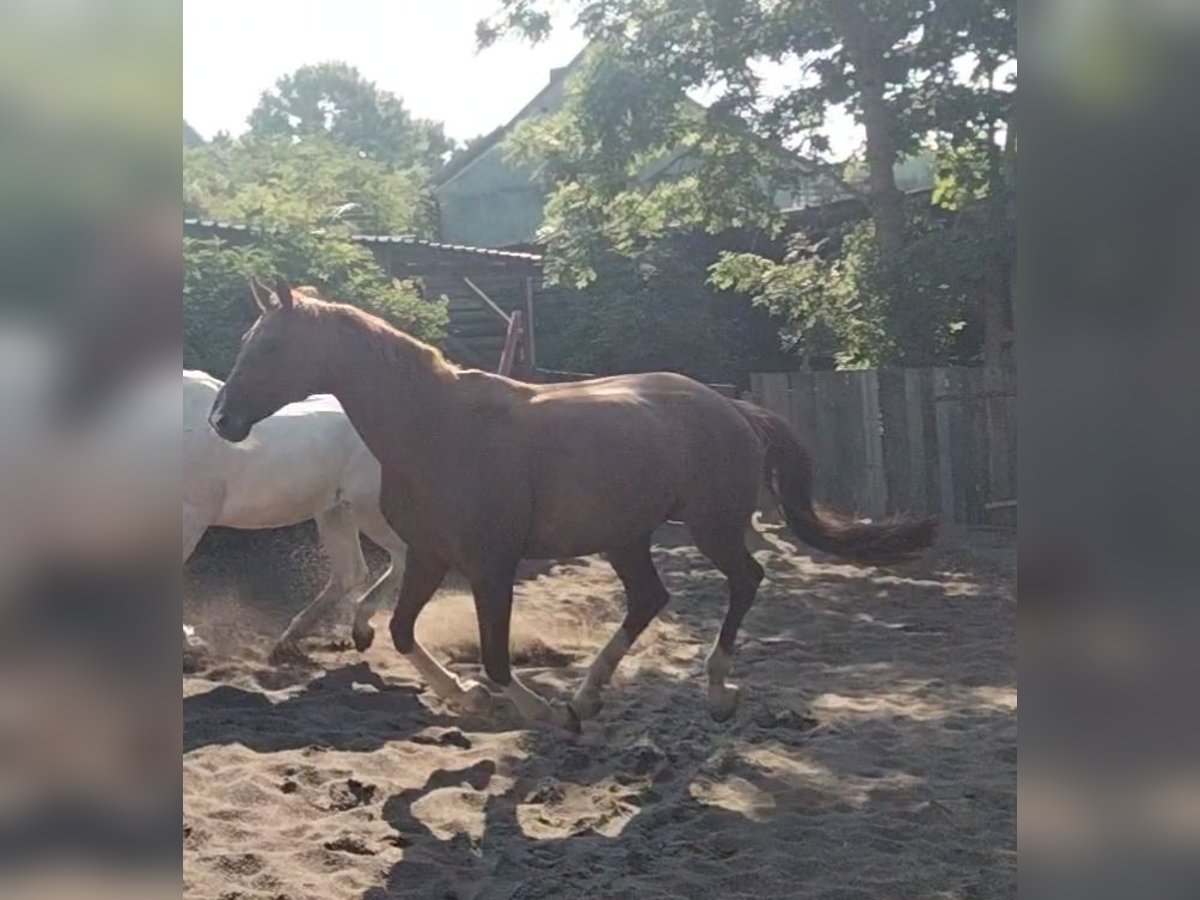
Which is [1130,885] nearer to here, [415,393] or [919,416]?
[415,393]

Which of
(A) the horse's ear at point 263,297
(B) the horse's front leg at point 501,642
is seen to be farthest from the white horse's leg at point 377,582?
(A) the horse's ear at point 263,297

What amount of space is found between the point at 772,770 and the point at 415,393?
66.5 inches

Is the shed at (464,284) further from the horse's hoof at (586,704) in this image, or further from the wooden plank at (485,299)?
the horse's hoof at (586,704)

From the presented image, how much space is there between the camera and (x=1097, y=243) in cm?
92

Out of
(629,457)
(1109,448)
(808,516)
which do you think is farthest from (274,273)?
(1109,448)

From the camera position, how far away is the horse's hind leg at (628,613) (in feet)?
14.7

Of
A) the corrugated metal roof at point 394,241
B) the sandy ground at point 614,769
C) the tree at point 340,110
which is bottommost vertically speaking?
the sandy ground at point 614,769

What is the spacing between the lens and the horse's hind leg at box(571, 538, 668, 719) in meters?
4.47

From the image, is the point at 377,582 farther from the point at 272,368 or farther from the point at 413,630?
the point at 272,368

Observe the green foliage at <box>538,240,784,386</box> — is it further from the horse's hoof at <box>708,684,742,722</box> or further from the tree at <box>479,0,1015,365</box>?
the horse's hoof at <box>708,684,742,722</box>

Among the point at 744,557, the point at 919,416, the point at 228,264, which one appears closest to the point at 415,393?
the point at 744,557

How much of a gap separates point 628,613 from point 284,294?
169 centimetres

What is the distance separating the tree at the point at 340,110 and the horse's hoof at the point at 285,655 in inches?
1618

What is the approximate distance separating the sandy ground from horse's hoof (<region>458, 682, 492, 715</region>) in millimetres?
95
